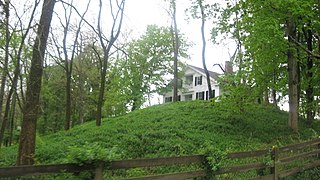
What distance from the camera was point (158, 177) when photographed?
436 cm

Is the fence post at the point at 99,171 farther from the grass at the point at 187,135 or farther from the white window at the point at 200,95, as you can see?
the white window at the point at 200,95

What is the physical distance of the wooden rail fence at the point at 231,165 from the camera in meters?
3.21

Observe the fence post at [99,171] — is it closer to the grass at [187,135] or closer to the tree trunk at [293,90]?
the grass at [187,135]

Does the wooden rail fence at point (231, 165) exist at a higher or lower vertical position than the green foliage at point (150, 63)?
lower

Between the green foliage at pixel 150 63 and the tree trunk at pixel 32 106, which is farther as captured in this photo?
the green foliage at pixel 150 63

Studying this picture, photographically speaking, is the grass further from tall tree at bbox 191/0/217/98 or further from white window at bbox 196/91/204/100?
white window at bbox 196/91/204/100

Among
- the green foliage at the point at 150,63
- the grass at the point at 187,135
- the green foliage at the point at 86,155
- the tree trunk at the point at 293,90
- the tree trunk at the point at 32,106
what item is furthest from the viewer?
the green foliage at the point at 150,63

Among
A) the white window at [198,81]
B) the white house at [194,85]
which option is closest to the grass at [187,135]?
the white house at [194,85]

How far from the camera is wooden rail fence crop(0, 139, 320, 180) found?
3208 millimetres

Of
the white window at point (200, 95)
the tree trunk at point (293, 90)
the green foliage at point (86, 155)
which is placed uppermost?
the white window at point (200, 95)

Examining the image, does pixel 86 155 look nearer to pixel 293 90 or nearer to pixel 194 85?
pixel 293 90

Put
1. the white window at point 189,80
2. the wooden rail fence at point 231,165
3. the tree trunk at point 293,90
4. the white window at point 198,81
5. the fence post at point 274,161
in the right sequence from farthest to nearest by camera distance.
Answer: the white window at point 189,80
the white window at point 198,81
the tree trunk at point 293,90
the fence post at point 274,161
the wooden rail fence at point 231,165

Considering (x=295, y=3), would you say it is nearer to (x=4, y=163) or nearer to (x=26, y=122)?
(x=26, y=122)

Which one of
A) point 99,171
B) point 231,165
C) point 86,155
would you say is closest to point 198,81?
point 231,165
